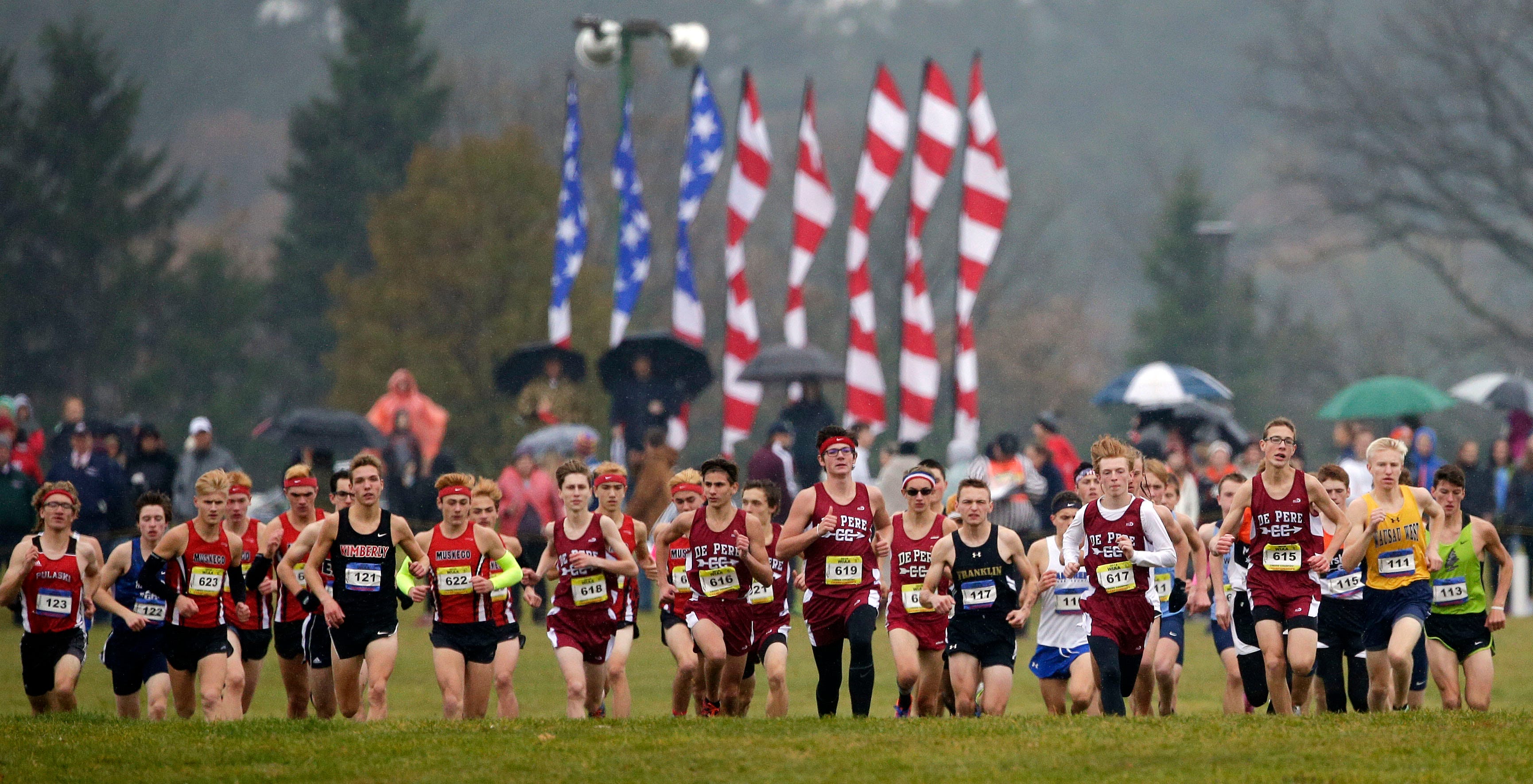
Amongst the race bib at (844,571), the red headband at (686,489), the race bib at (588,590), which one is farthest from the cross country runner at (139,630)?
the race bib at (844,571)

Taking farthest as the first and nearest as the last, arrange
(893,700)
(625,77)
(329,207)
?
(329,207), (625,77), (893,700)

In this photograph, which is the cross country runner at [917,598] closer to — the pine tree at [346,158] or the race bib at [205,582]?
the race bib at [205,582]


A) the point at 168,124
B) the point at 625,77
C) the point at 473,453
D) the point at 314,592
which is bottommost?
the point at 314,592

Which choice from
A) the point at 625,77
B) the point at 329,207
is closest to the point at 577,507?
the point at 625,77

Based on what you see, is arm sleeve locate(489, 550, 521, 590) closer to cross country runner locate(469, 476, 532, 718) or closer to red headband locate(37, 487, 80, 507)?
cross country runner locate(469, 476, 532, 718)

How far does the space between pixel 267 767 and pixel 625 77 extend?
15423 millimetres

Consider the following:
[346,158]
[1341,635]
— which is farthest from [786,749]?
[346,158]

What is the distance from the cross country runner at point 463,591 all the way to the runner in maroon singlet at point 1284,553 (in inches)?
186

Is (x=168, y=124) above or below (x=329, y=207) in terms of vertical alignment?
above

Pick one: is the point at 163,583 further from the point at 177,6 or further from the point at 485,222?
the point at 177,6

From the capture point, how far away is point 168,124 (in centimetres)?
6631

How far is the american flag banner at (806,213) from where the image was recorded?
25.9 m

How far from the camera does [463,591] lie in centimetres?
1339

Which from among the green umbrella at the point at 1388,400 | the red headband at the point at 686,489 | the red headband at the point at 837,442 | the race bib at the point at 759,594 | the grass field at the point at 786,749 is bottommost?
the grass field at the point at 786,749
